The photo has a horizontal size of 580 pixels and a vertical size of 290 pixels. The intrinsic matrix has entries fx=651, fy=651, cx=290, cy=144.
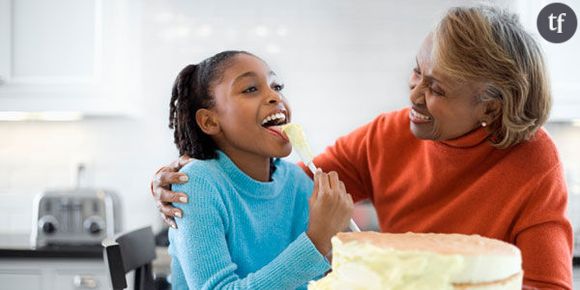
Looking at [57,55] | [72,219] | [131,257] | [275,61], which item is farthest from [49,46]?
[131,257]

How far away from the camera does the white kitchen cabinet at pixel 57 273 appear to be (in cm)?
254

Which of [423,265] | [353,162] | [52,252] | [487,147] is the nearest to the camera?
[423,265]

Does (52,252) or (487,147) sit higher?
(487,147)

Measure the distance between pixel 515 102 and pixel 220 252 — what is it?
649 mm

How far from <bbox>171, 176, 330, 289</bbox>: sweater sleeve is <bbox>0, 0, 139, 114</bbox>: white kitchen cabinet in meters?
1.84

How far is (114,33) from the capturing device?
9.34 ft

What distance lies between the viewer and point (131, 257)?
1.48 metres

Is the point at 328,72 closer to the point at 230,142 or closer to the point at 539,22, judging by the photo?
the point at 539,22

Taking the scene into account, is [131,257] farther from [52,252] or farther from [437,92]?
[52,252]

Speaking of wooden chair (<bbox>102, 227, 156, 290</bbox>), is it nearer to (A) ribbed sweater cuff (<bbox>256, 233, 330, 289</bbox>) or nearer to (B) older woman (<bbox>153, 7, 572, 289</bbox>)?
(B) older woman (<bbox>153, 7, 572, 289</bbox>)

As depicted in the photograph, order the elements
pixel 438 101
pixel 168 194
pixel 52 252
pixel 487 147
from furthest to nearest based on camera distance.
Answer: pixel 52 252, pixel 487 147, pixel 438 101, pixel 168 194

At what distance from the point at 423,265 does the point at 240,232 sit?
1.90 feet

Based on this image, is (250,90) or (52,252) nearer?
(250,90)

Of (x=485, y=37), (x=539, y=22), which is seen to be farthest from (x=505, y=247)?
(x=539, y=22)
